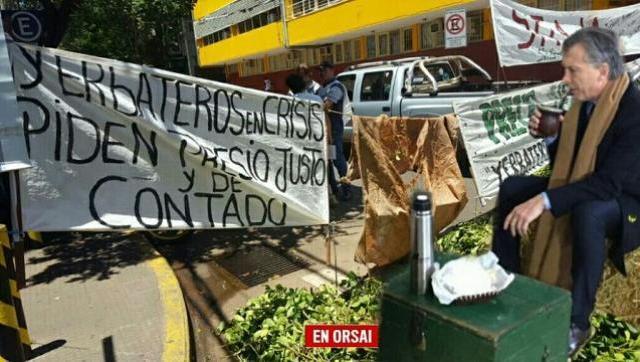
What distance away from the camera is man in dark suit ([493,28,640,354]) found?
2.30m

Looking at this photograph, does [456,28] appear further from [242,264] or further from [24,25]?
[24,25]

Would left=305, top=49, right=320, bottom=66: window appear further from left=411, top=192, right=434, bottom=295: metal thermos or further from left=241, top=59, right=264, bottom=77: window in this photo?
left=411, top=192, right=434, bottom=295: metal thermos

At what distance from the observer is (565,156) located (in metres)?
2.62

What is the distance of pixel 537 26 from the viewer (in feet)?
21.8

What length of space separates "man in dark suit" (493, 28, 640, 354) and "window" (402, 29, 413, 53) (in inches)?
748

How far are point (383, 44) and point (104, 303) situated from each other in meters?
20.3

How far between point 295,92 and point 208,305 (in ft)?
12.0

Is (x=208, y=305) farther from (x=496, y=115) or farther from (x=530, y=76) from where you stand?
(x=530, y=76)

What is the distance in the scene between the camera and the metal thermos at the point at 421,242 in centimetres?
177

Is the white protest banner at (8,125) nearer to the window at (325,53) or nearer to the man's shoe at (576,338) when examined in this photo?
the man's shoe at (576,338)

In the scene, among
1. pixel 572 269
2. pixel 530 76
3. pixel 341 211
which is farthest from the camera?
pixel 530 76

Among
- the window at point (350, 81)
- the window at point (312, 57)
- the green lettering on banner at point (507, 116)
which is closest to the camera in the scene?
the green lettering on banner at point (507, 116)

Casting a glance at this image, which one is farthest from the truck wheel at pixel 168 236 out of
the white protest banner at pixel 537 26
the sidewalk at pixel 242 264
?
the white protest banner at pixel 537 26

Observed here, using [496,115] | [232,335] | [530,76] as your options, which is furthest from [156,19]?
[530,76]
